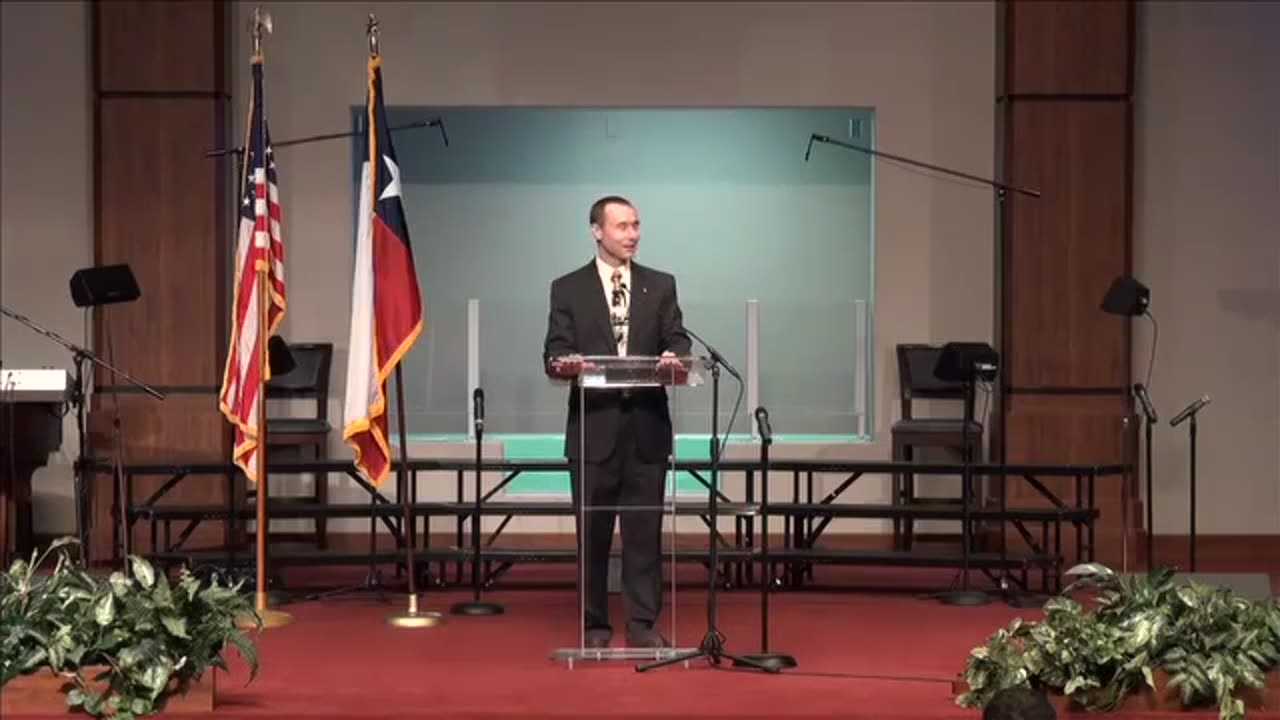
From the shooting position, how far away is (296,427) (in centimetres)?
1062

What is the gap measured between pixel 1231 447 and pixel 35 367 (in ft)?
24.2

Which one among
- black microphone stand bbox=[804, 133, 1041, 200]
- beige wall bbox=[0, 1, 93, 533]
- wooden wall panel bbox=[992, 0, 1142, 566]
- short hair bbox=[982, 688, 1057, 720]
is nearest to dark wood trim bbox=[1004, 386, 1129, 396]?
wooden wall panel bbox=[992, 0, 1142, 566]

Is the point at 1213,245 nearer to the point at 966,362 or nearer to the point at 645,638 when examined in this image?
the point at 966,362

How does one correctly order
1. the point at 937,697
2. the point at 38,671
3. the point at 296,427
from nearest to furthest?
the point at 38,671 → the point at 937,697 → the point at 296,427

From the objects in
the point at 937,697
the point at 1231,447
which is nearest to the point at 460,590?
the point at 937,697

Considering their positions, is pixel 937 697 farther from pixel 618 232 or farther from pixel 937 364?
pixel 937 364

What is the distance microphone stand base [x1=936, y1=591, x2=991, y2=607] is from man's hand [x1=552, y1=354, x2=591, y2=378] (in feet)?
10.1

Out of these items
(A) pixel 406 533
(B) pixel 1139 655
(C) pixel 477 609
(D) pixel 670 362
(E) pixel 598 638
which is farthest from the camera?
(C) pixel 477 609

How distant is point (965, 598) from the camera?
354 inches

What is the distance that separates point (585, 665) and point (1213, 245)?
5844 millimetres

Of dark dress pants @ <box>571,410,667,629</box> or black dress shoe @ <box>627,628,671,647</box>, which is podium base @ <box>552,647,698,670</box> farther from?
dark dress pants @ <box>571,410,667,629</box>

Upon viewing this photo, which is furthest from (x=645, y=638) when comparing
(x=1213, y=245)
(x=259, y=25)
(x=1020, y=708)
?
(x=1213, y=245)

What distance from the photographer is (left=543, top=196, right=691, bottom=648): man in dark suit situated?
713 cm

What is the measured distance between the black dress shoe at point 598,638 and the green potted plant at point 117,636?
5.90ft
